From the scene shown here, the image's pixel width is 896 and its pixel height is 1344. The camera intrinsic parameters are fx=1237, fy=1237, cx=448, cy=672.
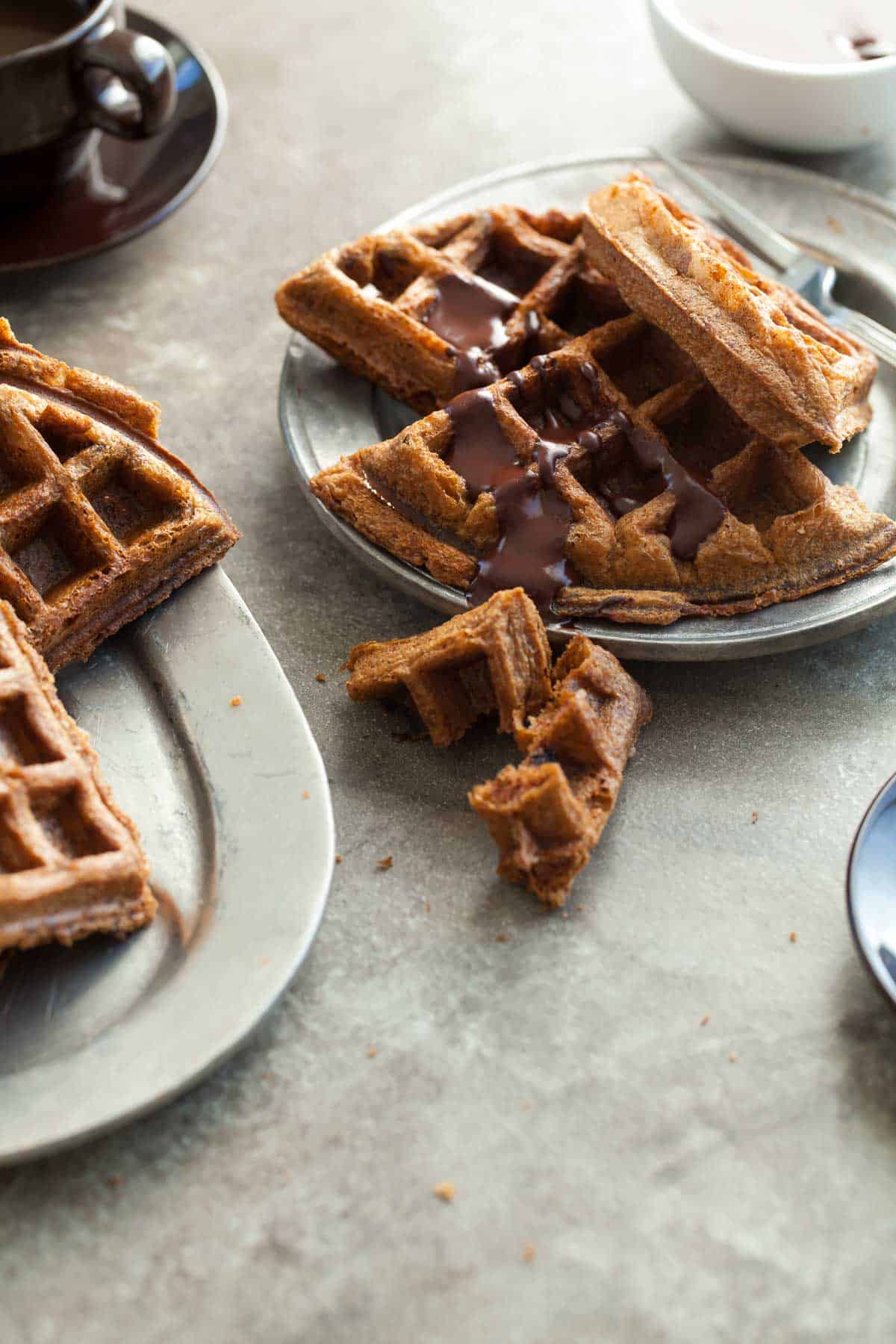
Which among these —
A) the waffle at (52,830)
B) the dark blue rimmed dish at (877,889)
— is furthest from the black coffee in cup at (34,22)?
the dark blue rimmed dish at (877,889)

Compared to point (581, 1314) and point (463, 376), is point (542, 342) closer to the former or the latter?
point (463, 376)

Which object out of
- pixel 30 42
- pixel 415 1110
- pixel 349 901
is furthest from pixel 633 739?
pixel 30 42

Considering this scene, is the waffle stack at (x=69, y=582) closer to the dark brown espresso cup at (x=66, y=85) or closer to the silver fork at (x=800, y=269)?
the dark brown espresso cup at (x=66, y=85)

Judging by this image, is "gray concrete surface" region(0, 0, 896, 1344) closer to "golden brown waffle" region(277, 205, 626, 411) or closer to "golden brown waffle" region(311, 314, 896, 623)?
"golden brown waffle" region(311, 314, 896, 623)

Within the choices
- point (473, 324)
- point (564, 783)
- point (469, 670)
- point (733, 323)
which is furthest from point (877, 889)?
point (473, 324)

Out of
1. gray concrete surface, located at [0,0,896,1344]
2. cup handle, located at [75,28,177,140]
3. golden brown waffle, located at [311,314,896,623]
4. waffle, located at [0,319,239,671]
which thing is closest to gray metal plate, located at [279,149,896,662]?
golden brown waffle, located at [311,314,896,623]
